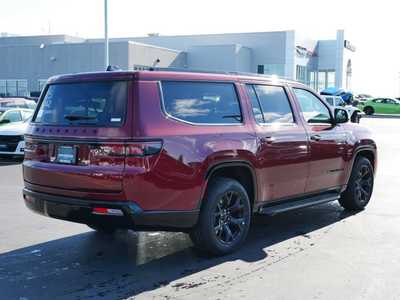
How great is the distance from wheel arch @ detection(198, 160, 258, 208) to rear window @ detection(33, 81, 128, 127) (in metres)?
1.10

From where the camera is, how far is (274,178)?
21.2 feet

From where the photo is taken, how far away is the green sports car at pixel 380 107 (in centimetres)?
4775

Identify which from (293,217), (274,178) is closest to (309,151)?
(274,178)

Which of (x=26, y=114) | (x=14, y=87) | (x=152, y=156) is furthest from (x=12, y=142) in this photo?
(x=14, y=87)

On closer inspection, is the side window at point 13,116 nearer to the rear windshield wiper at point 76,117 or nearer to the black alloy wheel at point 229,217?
the rear windshield wiper at point 76,117

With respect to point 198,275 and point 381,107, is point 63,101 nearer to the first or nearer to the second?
point 198,275

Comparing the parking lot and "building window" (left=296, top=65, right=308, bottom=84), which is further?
"building window" (left=296, top=65, right=308, bottom=84)

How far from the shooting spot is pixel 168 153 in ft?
17.2

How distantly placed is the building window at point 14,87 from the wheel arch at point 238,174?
48308mm

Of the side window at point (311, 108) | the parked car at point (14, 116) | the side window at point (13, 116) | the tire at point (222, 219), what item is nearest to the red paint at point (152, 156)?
the tire at point (222, 219)

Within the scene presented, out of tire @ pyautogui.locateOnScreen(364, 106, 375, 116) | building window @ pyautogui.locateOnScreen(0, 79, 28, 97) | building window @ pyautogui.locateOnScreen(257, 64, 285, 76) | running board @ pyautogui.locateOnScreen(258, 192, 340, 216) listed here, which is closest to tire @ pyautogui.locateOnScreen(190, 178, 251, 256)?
running board @ pyautogui.locateOnScreen(258, 192, 340, 216)

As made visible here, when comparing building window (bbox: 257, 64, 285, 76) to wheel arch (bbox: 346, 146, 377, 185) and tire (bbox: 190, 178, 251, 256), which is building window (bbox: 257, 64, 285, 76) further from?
tire (bbox: 190, 178, 251, 256)

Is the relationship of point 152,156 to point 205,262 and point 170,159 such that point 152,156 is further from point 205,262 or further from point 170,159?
point 205,262

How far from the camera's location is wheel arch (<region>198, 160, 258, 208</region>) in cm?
567
